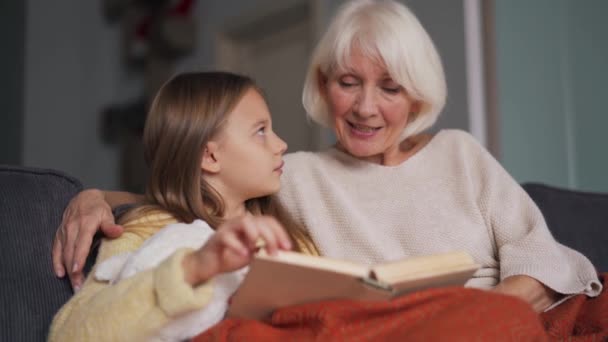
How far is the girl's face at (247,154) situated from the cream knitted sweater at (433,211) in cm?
26

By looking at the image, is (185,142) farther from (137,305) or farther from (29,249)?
(137,305)

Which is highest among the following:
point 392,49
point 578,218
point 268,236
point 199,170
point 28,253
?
point 392,49

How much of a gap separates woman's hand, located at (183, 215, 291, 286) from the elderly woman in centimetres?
61

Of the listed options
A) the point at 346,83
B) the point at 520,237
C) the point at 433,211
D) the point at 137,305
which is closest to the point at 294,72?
the point at 346,83

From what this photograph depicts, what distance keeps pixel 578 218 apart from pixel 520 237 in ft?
1.48

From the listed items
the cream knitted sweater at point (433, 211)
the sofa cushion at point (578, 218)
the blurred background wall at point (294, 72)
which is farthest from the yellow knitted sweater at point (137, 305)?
the blurred background wall at point (294, 72)

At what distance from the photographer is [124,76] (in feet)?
16.7

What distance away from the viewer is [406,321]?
104 centimetres

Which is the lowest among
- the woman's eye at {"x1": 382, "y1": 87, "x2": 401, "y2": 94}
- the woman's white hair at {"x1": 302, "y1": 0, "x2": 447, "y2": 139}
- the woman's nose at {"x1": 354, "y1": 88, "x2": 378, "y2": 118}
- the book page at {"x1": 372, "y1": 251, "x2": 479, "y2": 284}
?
the book page at {"x1": 372, "y1": 251, "x2": 479, "y2": 284}

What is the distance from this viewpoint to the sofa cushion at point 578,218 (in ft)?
6.36

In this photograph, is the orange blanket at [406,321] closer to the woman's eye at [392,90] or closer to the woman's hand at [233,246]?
the woman's hand at [233,246]

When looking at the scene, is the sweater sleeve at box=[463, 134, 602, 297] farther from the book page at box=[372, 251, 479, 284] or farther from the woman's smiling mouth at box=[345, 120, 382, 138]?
the book page at box=[372, 251, 479, 284]

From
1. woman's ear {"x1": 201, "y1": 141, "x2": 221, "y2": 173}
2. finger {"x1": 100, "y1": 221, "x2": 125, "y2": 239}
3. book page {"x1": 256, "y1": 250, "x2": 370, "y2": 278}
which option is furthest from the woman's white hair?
book page {"x1": 256, "y1": 250, "x2": 370, "y2": 278}

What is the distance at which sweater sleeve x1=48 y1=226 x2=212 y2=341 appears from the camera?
3.39 ft
